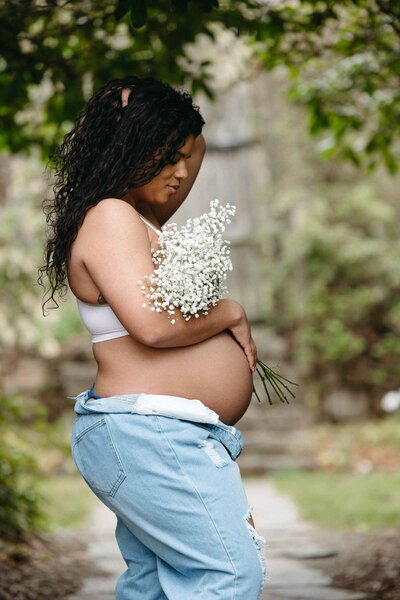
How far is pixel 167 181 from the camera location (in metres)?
2.47

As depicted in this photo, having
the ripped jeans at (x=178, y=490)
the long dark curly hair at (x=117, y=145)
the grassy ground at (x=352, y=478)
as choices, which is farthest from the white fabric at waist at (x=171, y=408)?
the grassy ground at (x=352, y=478)

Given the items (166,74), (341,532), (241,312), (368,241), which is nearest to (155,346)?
(241,312)

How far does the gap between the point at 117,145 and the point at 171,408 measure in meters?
0.73

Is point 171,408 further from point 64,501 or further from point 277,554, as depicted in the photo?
point 64,501

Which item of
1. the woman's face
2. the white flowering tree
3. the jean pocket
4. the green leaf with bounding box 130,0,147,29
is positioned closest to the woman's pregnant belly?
the jean pocket

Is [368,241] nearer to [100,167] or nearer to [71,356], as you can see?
[71,356]

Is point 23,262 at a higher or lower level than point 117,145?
lower

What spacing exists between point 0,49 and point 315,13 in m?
1.50

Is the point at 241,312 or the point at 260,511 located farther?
the point at 260,511

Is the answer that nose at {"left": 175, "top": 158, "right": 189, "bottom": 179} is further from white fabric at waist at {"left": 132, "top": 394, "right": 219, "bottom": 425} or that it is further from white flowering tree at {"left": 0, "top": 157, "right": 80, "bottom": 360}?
white flowering tree at {"left": 0, "top": 157, "right": 80, "bottom": 360}

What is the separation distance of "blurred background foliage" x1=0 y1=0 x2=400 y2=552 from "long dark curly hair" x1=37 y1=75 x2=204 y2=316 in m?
0.77

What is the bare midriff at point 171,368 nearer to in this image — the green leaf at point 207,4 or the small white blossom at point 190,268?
the small white blossom at point 190,268

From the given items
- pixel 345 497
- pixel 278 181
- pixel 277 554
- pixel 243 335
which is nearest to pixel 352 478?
pixel 345 497

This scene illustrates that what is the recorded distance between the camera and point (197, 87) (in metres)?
4.94
